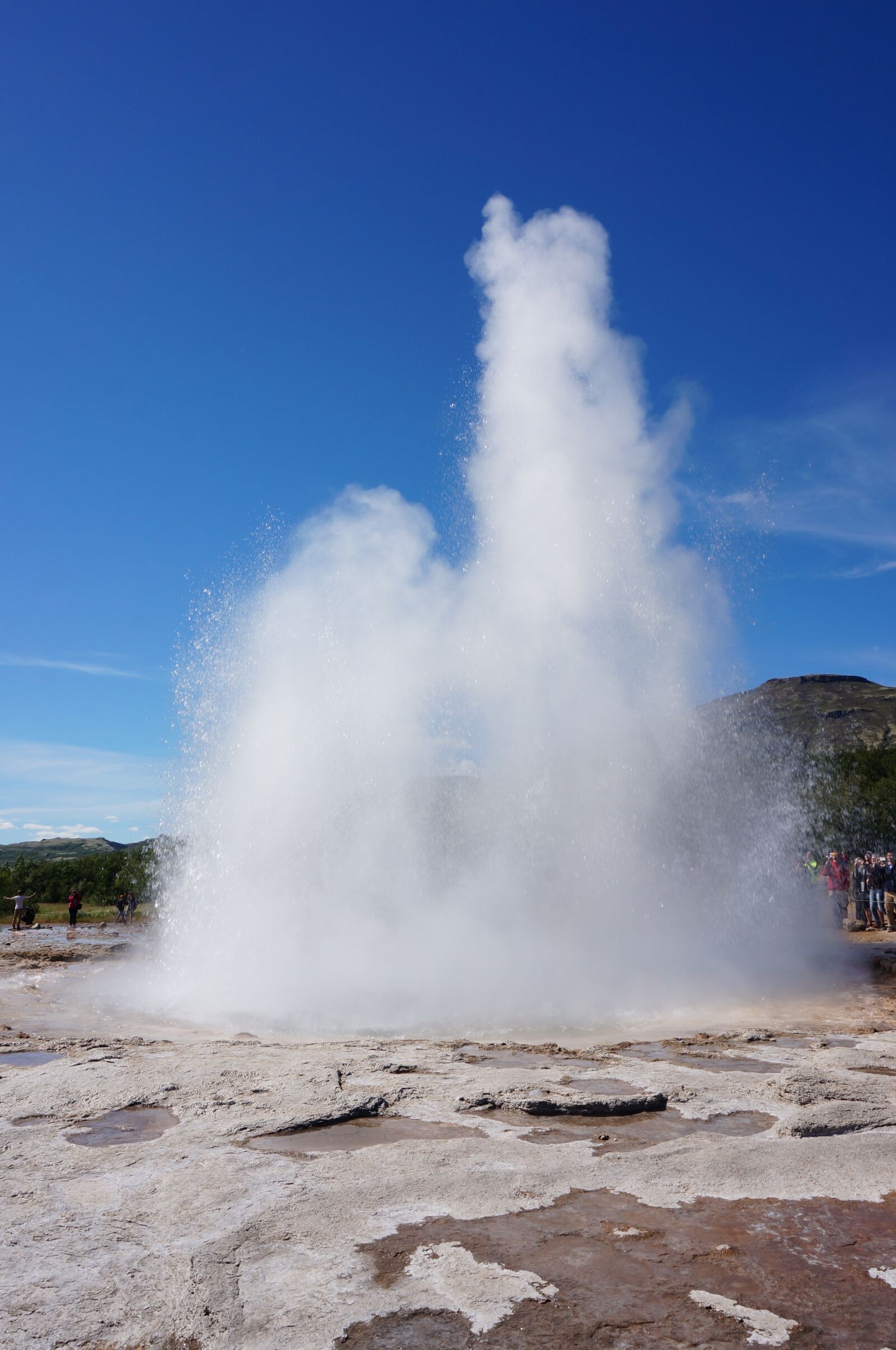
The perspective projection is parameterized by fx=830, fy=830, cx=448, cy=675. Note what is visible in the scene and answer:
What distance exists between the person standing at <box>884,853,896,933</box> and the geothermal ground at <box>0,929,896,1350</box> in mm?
13995

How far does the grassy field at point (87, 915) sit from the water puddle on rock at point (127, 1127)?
86.5ft

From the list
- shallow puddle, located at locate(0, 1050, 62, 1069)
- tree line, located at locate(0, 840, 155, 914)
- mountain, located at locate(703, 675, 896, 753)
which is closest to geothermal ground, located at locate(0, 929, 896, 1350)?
shallow puddle, located at locate(0, 1050, 62, 1069)

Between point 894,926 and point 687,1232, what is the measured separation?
1831 centimetres

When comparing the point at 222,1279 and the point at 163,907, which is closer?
the point at 222,1279

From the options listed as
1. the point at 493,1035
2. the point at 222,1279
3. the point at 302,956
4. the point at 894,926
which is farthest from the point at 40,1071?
the point at 894,926

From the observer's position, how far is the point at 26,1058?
22.2 ft

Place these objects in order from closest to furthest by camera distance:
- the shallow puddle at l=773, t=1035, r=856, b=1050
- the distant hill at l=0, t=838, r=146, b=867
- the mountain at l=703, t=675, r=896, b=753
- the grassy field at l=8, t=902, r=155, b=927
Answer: the shallow puddle at l=773, t=1035, r=856, b=1050 → the grassy field at l=8, t=902, r=155, b=927 → the mountain at l=703, t=675, r=896, b=753 → the distant hill at l=0, t=838, r=146, b=867

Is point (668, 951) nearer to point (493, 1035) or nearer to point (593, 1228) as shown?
point (493, 1035)

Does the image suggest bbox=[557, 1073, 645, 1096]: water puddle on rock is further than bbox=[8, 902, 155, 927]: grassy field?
No

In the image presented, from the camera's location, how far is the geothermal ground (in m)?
2.66

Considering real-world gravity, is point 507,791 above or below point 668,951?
above

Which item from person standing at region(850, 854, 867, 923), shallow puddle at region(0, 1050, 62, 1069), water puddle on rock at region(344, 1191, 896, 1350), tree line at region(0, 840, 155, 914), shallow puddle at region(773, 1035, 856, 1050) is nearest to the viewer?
water puddle on rock at region(344, 1191, 896, 1350)

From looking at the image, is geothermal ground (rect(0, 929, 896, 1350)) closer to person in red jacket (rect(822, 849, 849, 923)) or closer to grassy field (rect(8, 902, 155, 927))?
person in red jacket (rect(822, 849, 849, 923))

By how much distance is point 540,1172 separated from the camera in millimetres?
3938
